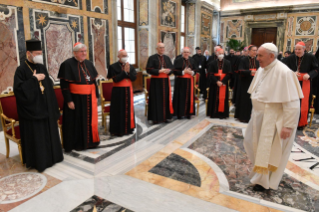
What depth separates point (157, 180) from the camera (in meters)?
3.11

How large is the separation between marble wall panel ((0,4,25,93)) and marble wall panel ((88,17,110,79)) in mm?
1930

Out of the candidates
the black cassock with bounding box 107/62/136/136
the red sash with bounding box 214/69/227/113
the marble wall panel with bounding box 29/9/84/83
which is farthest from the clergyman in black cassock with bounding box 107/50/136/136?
the red sash with bounding box 214/69/227/113

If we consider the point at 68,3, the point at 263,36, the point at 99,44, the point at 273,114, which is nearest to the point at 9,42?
the point at 68,3

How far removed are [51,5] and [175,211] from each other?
530cm

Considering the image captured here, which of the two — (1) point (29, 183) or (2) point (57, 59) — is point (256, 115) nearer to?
(1) point (29, 183)

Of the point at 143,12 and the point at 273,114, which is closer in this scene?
the point at 273,114

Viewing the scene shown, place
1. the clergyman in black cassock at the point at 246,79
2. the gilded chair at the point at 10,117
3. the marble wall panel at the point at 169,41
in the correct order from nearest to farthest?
the gilded chair at the point at 10,117 < the clergyman in black cassock at the point at 246,79 < the marble wall panel at the point at 169,41

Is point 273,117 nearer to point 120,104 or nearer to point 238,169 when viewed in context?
point 238,169

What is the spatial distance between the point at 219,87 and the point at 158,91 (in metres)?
1.54

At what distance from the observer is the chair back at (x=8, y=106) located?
3.49 metres

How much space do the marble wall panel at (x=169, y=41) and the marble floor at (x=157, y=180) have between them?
21.5ft

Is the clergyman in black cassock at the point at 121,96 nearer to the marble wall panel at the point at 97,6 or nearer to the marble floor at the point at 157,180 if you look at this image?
the marble floor at the point at 157,180

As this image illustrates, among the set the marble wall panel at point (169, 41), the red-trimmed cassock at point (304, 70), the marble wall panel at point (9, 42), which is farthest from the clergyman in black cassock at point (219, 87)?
the marble wall panel at point (169, 41)

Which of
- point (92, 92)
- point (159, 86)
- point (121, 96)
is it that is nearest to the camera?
point (92, 92)
